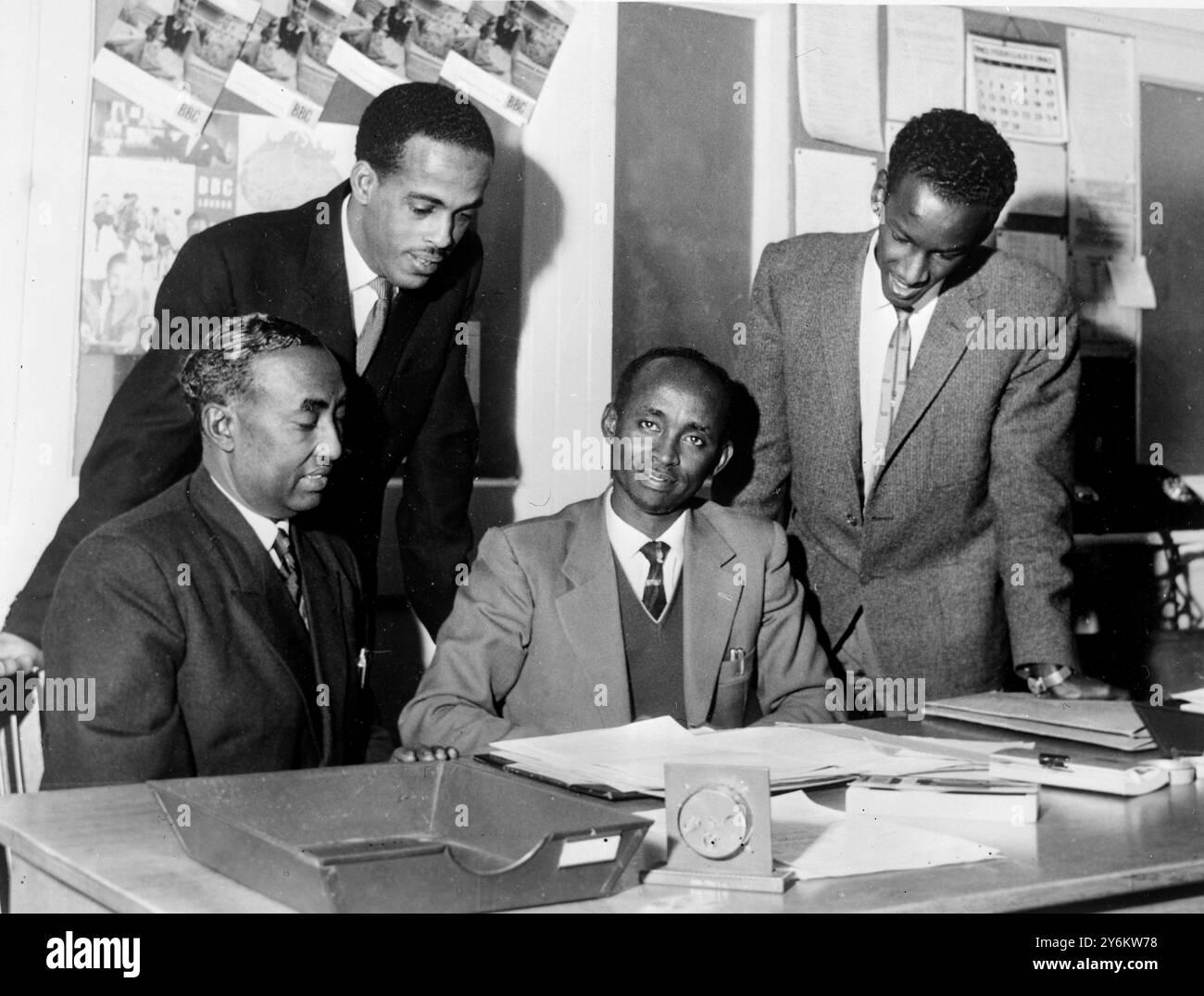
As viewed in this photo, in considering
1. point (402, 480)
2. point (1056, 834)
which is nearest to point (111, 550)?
point (402, 480)

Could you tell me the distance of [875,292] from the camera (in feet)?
7.67

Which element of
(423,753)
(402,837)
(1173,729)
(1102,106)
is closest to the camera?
(402,837)

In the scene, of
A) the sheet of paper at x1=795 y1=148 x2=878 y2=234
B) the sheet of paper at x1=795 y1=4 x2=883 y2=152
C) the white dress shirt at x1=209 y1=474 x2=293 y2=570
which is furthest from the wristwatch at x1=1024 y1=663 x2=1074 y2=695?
the sheet of paper at x1=795 y1=4 x2=883 y2=152

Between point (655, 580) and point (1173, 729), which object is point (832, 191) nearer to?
point (655, 580)

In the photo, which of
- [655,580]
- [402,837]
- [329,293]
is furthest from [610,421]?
[402,837]

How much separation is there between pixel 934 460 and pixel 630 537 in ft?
1.83

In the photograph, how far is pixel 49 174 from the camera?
2.35m

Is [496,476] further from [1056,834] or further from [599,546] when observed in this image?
[1056,834]

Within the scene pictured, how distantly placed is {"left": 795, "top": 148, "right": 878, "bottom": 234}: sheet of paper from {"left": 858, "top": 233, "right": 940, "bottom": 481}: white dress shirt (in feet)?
2.53

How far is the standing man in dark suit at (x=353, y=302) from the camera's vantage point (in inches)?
85.1

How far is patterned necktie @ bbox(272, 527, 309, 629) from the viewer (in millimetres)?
1909

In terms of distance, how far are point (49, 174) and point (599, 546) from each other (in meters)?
1.15

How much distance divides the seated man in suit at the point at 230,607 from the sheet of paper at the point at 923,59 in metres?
1.79

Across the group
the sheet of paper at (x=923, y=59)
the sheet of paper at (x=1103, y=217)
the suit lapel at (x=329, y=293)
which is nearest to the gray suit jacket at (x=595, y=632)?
the suit lapel at (x=329, y=293)
